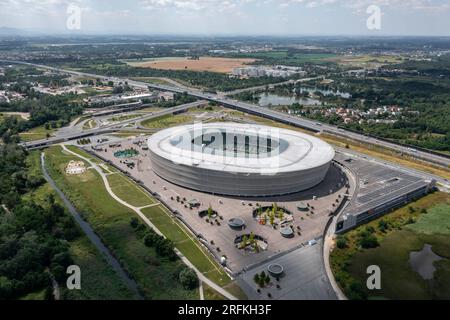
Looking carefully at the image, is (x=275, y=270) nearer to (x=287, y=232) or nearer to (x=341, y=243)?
(x=287, y=232)

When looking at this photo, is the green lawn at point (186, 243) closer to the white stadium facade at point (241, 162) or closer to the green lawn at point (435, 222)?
the white stadium facade at point (241, 162)

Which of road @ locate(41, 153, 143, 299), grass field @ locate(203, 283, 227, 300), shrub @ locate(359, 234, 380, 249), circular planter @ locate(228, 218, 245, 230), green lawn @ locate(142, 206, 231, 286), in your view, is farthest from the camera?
circular planter @ locate(228, 218, 245, 230)

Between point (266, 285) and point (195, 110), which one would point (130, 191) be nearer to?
point (266, 285)

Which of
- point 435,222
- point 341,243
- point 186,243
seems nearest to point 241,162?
point 186,243

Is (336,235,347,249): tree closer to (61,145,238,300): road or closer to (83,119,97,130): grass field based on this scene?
(61,145,238,300): road

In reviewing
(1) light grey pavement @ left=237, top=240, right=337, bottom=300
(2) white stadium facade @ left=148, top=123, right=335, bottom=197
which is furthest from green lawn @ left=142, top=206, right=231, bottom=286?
(2) white stadium facade @ left=148, top=123, right=335, bottom=197

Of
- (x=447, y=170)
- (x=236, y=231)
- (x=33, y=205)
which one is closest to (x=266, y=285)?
(x=236, y=231)

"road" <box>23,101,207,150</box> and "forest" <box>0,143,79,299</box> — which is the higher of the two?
"road" <box>23,101,207,150</box>
